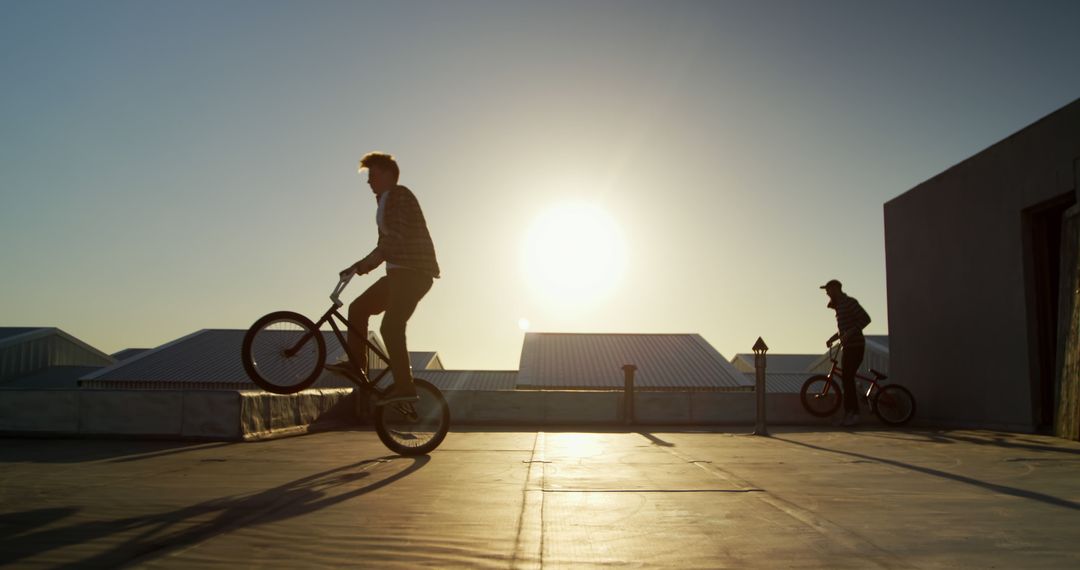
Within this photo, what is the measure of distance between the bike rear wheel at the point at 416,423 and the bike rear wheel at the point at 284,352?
22.1 inches

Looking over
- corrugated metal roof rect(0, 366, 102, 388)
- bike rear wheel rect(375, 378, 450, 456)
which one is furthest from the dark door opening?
corrugated metal roof rect(0, 366, 102, 388)

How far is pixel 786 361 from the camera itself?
68938mm

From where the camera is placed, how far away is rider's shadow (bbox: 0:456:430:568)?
213 cm

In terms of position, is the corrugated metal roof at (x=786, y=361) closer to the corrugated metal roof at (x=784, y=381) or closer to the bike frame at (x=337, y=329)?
the corrugated metal roof at (x=784, y=381)

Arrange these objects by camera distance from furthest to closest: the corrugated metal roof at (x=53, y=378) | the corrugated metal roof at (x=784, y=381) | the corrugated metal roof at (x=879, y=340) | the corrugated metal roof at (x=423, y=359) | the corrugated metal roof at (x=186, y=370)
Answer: the corrugated metal roof at (x=423, y=359) → the corrugated metal roof at (x=53, y=378) → the corrugated metal roof at (x=784, y=381) → the corrugated metal roof at (x=879, y=340) → the corrugated metal roof at (x=186, y=370)

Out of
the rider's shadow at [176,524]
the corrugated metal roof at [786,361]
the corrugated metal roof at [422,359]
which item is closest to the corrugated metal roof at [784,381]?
the corrugated metal roof at [786,361]

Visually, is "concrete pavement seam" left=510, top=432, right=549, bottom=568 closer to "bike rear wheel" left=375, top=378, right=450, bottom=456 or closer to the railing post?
"bike rear wheel" left=375, top=378, right=450, bottom=456

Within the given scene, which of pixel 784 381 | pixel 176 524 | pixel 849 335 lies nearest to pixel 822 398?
pixel 849 335

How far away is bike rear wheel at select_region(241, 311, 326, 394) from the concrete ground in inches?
20.6

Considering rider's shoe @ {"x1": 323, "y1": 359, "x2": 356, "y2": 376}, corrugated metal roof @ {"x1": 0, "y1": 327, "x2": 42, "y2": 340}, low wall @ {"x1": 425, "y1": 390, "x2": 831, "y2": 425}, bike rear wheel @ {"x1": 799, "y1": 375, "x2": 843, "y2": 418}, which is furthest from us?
corrugated metal roof @ {"x1": 0, "y1": 327, "x2": 42, "y2": 340}

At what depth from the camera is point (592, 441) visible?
6973 mm

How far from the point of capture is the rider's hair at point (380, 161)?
5395 mm

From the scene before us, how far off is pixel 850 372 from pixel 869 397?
2.86ft

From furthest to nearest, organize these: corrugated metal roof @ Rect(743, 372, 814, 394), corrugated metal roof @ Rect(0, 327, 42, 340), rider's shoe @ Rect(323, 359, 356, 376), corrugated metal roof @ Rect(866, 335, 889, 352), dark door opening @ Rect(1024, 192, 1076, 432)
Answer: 1. corrugated metal roof @ Rect(0, 327, 42, 340)
2. corrugated metal roof @ Rect(743, 372, 814, 394)
3. corrugated metal roof @ Rect(866, 335, 889, 352)
4. dark door opening @ Rect(1024, 192, 1076, 432)
5. rider's shoe @ Rect(323, 359, 356, 376)
